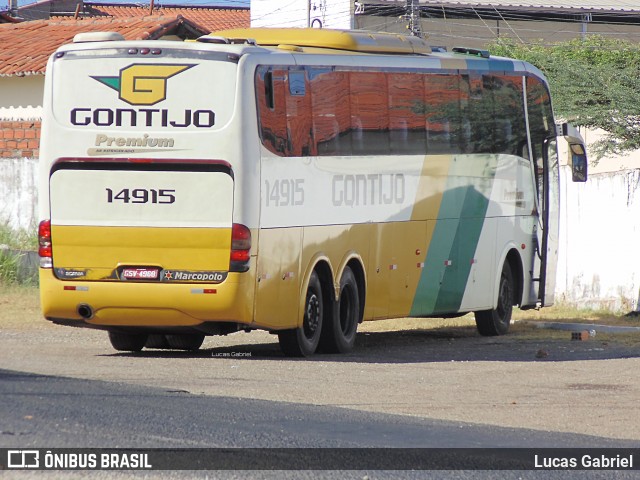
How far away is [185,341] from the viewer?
1852 cm

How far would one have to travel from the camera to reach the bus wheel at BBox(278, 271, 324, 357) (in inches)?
666

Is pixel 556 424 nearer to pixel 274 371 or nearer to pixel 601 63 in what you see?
pixel 274 371

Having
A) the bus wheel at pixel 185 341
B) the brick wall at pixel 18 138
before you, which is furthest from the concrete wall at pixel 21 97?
the bus wheel at pixel 185 341

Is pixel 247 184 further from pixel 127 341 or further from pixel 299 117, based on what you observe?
pixel 127 341

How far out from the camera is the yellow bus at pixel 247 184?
15.7 meters

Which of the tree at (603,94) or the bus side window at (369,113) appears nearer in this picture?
the bus side window at (369,113)

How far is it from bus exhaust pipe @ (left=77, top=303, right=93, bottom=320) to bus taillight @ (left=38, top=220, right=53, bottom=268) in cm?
59

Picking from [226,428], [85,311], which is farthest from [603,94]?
[226,428]

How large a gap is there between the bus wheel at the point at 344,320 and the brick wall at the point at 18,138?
1326 cm

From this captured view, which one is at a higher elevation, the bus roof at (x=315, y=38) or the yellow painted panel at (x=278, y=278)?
the bus roof at (x=315, y=38)

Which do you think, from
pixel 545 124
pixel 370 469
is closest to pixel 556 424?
pixel 370 469

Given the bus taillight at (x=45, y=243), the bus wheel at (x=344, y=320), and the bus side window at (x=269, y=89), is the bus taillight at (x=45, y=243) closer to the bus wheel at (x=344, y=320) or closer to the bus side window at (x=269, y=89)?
the bus side window at (x=269, y=89)

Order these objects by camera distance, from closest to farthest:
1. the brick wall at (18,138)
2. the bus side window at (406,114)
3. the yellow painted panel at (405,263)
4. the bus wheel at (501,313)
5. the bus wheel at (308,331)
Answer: the bus wheel at (308,331)
the bus side window at (406,114)
the yellow painted panel at (405,263)
the bus wheel at (501,313)
the brick wall at (18,138)

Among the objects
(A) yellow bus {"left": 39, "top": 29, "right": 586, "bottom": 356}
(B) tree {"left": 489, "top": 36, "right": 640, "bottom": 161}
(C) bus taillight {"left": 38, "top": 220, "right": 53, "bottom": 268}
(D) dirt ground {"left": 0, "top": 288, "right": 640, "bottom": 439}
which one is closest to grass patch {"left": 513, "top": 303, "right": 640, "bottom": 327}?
(D) dirt ground {"left": 0, "top": 288, "right": 640, "bottom": 439}
